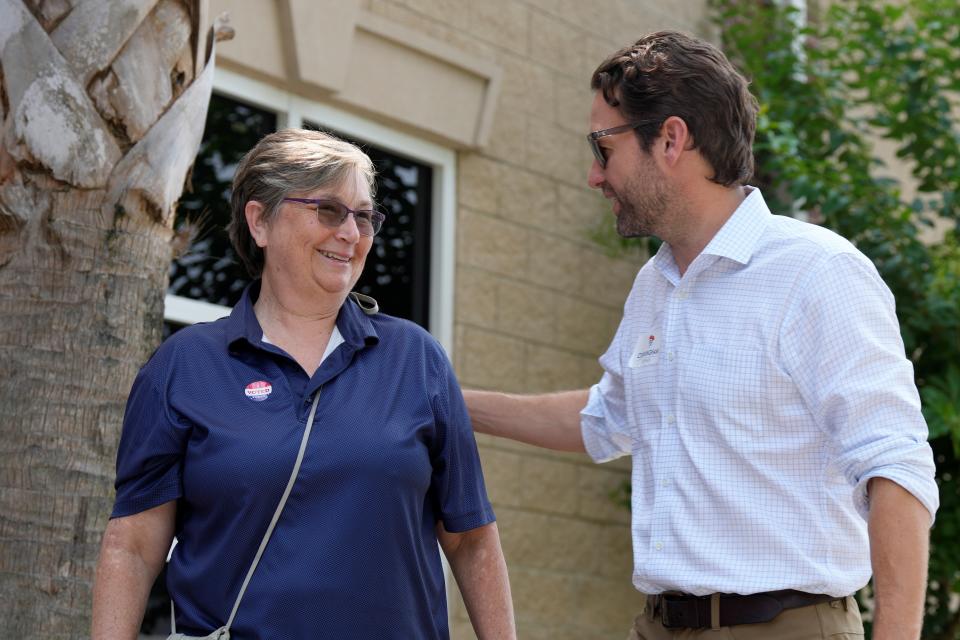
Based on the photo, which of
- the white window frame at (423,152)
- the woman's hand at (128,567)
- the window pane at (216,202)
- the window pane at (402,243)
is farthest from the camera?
the window pane at (402,243)

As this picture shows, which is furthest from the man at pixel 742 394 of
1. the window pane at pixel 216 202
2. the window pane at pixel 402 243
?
the window pane at pixel 402 243

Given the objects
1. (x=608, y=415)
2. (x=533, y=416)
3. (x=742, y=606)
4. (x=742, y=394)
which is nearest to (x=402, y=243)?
(x=533, y=416)

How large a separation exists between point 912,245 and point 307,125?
2.81 meters

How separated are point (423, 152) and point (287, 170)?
313 cm

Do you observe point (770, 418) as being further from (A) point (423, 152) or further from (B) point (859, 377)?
(A) point (423, 152)

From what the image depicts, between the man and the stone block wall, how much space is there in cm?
295

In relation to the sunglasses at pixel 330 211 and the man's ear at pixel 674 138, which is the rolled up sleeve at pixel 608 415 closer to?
the man's ear at pixel 674 138

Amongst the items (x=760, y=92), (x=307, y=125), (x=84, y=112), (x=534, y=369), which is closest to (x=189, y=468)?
(x=84, y=112)

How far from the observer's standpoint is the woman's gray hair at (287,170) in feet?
10.1

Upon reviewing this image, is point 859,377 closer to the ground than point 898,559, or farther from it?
farther from it

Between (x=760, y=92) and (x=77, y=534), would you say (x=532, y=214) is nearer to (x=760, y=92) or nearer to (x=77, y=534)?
(x=760, y=92)

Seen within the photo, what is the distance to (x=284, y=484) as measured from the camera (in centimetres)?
277

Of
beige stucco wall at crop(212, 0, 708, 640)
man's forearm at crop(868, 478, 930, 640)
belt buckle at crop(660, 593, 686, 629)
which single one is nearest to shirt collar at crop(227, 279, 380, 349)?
belt buckle at crop(660, 593, 686, 629)

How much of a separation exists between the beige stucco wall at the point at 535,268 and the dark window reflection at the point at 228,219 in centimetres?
18
